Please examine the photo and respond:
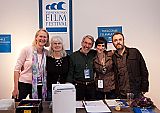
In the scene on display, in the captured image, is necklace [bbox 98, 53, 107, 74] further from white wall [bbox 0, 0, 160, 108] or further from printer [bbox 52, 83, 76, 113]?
printer [bbox 52, 83, 76, 113]

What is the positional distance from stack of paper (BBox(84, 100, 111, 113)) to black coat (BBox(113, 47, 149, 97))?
0.84 m

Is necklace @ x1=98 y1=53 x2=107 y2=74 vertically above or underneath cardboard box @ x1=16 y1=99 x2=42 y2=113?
above

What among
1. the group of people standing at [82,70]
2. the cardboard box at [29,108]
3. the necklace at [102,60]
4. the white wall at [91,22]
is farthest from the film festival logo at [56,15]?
the cardboard box at [29,108]

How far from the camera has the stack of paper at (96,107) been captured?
6.56ft

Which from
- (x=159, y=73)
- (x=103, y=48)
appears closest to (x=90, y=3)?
(x=103, y=48)

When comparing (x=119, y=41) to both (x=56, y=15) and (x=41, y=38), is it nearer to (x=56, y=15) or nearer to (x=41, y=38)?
(x=41, y=38)

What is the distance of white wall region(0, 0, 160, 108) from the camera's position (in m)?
3.61

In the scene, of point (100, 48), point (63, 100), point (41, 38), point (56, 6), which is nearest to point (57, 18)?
point (56, 6)

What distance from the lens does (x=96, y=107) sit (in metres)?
2.12

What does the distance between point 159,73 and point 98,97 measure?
124 centimetres

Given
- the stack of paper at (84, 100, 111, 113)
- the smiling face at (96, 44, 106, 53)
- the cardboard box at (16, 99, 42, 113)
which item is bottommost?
the stack of paper at (84, 100, 111, 113)

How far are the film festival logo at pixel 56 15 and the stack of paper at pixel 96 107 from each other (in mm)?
1700

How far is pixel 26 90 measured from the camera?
3.19 meters

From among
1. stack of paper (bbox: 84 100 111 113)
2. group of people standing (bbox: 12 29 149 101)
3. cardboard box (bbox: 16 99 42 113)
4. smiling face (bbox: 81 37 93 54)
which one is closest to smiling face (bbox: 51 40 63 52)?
group of people standing (bbox: 12 29 149 101)
